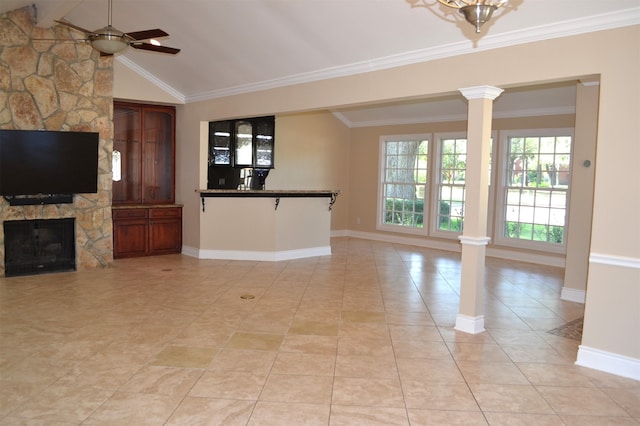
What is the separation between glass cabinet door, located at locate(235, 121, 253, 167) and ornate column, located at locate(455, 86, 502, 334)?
4.89 m

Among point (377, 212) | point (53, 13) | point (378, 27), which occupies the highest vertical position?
point (53, 13)

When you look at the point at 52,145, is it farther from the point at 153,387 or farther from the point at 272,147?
the point at 153,387

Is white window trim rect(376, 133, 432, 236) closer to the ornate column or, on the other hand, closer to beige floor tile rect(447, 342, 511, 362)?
the ornate column

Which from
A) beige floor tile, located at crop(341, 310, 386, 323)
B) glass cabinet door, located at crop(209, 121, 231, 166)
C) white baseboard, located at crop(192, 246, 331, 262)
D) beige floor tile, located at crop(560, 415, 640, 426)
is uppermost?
glass cabinet door, located at crop(209, 121, 231, 166)

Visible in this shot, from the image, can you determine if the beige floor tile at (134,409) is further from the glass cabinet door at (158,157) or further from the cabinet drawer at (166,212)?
the glass cabinet door at (158,157)

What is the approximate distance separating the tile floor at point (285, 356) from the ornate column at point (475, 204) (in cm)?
25

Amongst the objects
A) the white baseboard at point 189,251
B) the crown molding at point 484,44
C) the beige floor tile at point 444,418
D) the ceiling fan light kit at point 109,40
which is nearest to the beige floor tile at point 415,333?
the beige floor tile at point 444,418

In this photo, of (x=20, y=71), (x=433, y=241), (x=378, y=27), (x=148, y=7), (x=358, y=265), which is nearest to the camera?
(x=378, y=27)

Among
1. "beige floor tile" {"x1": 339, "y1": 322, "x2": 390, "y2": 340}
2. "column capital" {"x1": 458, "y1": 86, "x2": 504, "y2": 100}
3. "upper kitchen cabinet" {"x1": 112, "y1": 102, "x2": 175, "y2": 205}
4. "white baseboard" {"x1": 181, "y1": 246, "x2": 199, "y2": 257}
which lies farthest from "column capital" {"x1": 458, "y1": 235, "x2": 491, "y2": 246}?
"upper kitchen cabinet" {"x1": 112, "y1": 102, "x2": 175, "y2": 205}

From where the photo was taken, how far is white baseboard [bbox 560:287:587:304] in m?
5.55

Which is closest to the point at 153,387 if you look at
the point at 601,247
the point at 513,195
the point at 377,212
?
the point at 601,247

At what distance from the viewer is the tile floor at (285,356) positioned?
9.55 feet

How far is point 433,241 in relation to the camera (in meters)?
9.37

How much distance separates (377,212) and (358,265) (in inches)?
122
